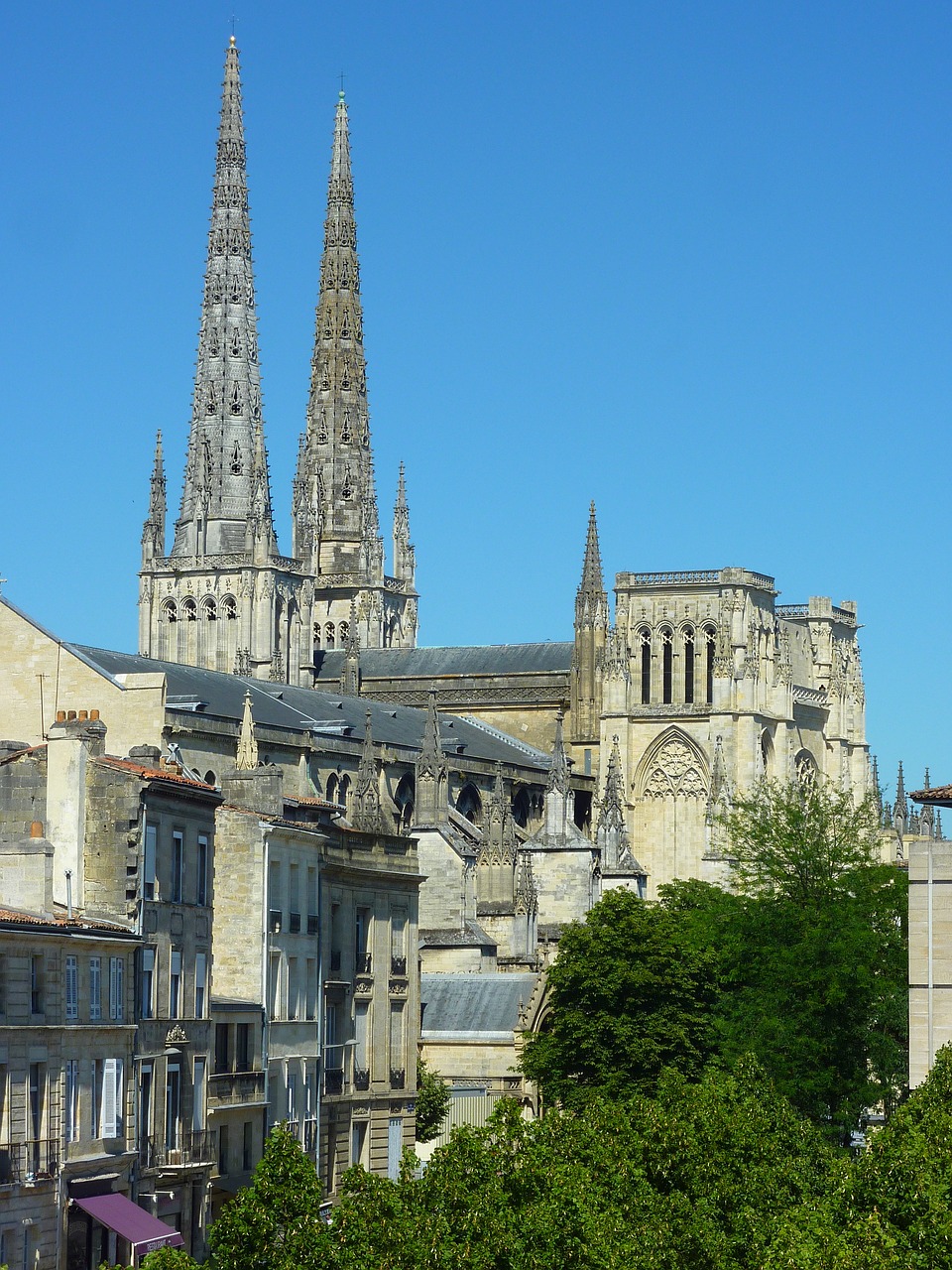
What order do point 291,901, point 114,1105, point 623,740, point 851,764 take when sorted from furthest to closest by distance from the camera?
point 851,764, point 623,740, point 291,901, point 114,1105

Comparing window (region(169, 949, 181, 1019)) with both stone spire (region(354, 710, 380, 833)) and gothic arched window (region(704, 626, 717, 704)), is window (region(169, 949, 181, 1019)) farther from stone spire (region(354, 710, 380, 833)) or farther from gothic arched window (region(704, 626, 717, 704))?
gothic arched window (region(704, 626, 717, 704))

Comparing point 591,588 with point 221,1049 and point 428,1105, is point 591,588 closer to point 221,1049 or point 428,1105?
point 428,1105

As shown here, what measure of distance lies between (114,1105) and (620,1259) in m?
13.3

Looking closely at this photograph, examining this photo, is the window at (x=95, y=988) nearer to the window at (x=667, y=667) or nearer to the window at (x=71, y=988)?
the window at (x=71, y=988)

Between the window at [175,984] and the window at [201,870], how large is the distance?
5.69 feet

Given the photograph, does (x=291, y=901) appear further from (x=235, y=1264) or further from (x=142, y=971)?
(x=235, y=1264)

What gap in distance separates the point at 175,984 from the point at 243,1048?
15.4 feet

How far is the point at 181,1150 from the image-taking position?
55.0 metres

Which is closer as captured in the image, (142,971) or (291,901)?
(142,971)

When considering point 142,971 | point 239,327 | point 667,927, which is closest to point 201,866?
point 142,971

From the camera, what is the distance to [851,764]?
14900 centimetres

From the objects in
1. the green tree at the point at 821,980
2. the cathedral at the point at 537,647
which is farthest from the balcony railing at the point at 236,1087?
the cathedral at the point at 537,647

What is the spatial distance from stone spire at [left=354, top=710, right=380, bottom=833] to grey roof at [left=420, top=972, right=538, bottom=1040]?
551 centimetres

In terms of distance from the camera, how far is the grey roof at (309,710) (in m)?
110
